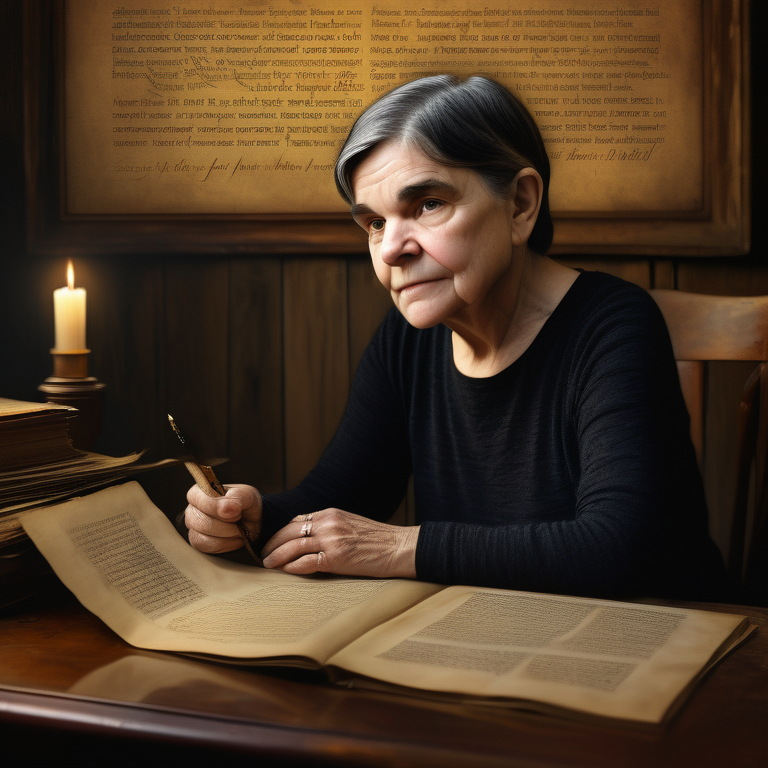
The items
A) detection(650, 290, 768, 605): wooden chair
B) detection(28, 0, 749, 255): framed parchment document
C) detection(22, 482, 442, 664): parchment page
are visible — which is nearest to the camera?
detection(22, 482, 442, 664): parchment page

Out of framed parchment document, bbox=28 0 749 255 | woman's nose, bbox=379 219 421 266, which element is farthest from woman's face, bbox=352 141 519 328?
framed parchment document, bbox=28 0 749 255

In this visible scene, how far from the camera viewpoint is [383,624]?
65cm

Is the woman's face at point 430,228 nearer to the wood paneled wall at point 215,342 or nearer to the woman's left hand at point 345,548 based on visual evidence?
the woman's left hand at point 345,548

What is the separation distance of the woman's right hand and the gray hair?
0.48m

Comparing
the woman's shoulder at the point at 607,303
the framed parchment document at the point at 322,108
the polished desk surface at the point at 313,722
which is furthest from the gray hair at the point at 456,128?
the polished desk surface at the point at 313,722

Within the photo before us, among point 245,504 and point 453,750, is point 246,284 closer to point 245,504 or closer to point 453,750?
point 245,504

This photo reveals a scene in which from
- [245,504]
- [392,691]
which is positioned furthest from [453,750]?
[245,504]

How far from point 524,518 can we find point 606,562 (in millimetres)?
318

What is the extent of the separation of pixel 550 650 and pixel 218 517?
464 millimetres

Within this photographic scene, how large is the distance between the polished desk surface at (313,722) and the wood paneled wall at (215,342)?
1077 mm

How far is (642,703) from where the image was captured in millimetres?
489

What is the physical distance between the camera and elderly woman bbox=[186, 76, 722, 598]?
2.71 feet

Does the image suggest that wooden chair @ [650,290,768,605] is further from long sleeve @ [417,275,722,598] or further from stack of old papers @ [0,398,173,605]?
stack of old papers @ [0,398,173,605]

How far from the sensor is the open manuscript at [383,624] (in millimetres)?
521
